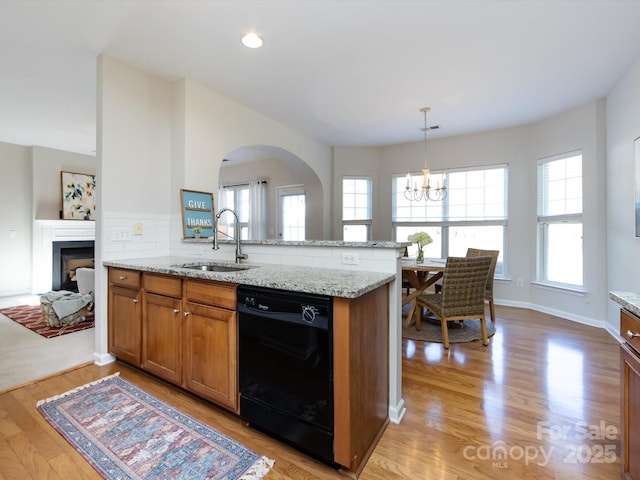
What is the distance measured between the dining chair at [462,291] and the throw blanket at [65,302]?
4005mm

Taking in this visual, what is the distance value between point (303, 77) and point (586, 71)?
277 centimetres

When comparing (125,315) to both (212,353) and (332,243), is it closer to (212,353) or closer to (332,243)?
(212,353)

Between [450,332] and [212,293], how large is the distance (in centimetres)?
278

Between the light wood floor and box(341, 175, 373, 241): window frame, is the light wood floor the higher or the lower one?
the lower one

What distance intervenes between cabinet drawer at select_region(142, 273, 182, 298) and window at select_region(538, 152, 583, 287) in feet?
15.2

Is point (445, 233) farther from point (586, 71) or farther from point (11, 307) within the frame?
point (11, 307)

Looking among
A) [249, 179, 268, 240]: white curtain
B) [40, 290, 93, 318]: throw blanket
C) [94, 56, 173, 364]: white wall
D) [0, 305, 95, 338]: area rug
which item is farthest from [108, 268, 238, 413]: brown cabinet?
[249, 179, 268, 240]: white curtain

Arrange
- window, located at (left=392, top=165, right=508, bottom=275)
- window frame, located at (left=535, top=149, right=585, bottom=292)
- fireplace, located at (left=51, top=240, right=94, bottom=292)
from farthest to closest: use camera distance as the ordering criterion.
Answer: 1. fireplace, located at (left=51, top=240, right=94, bottom=292)
2. window, located at (left=392, top=165, right=508, bottom=275)
3. window frame, located at (left=535, top=149, right=585, bottom=292)

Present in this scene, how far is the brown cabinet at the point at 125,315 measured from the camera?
2320 mm

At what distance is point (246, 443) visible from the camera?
164 centimetres

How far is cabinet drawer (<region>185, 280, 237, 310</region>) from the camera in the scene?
68.1 inches

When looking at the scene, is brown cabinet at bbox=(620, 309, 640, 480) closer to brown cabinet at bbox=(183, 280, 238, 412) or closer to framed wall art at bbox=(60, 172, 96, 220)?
brown cabinet at bbox=(183, 280, 238, 412)

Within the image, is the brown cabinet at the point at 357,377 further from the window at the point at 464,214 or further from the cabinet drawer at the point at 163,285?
the window at the point at 464,214

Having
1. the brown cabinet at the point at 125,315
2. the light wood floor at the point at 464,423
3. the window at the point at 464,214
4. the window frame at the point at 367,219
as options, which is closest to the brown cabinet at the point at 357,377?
the light wood floor at the point at 464,423
